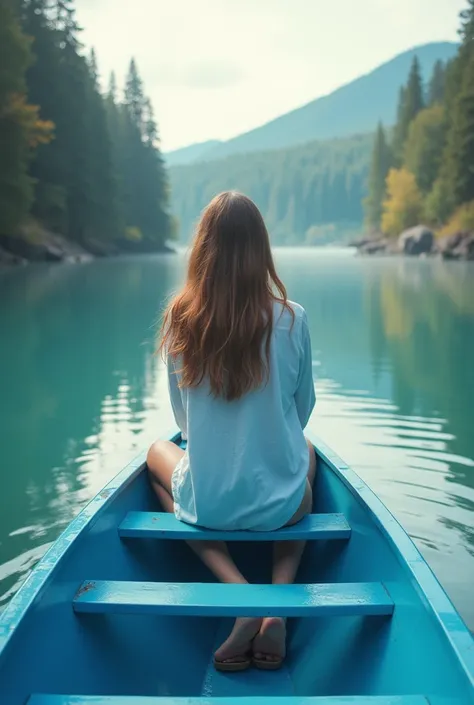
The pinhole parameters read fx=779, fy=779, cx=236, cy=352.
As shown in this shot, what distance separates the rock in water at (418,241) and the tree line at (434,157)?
1174mm

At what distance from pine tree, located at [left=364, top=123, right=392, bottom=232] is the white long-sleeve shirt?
75.3 metres

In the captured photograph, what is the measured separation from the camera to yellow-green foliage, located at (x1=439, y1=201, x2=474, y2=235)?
4247cm

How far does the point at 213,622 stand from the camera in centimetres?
270

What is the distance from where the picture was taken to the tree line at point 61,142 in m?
26.6

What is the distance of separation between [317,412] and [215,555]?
14.6 ft

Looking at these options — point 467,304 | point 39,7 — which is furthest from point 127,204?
point 467,304

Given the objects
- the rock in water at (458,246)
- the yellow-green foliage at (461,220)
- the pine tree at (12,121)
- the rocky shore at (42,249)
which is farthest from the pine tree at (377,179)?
the pine tree at (12,121)

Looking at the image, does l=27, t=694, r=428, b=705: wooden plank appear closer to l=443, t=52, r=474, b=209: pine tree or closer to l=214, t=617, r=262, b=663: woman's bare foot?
l=214, t=617, r=262, b=663: woman's bare foot

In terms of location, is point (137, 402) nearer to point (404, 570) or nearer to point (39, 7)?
point (404, 570)

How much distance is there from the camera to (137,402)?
7.62 meters

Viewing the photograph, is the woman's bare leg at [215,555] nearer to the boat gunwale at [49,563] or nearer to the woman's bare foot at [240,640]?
the woman's bare foot at [240,640]

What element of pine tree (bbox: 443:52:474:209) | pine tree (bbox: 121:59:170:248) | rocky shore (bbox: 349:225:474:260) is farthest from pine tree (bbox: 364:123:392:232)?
pine tree (bbox: 443:52:474:209)

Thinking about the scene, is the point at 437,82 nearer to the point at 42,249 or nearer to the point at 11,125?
the point at 42,249

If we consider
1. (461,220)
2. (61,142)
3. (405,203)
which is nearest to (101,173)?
(61,142)
